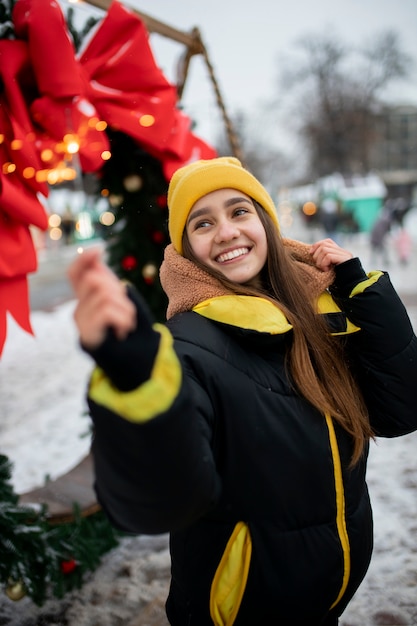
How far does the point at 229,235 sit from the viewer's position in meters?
1.53

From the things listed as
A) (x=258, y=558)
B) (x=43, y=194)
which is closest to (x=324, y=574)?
(x=258, y=558)

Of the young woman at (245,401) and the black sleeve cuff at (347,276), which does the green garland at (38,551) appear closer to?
the young woman at (245,401)

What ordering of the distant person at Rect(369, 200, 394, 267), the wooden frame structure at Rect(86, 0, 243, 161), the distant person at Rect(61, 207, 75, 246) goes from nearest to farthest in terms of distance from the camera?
the wooden frame structure at Rect(86, 0, 243, 161), the distant person at Rect(369, 200, 394, 267), the distant person at Rect(61, 207, 75, 246)

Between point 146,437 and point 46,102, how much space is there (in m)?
1.86

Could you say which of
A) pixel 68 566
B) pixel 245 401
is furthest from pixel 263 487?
pixel 68 566

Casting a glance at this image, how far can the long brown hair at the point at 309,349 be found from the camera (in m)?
1.39

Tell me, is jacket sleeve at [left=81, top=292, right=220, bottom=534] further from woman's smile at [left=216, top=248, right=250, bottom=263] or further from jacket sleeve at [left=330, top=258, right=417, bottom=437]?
jacket sleeve at [left=330, top=258, right=417, bottom=437]

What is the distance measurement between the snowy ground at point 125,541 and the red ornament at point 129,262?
136cm

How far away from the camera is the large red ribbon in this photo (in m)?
2.10

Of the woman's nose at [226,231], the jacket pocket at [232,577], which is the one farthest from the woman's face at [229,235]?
the jacket pocket at [232,577]

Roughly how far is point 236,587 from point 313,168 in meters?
42.1

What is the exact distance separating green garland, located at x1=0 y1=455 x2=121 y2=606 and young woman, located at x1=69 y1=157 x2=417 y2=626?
3.71ft

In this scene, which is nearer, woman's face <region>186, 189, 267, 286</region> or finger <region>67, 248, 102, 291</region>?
finger <region>67, 248, 102, 291</region>

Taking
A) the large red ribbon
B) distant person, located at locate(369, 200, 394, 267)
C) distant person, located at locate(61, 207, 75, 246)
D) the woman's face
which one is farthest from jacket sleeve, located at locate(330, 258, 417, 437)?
distant person, located at locate(61, 207, 75, 246)
